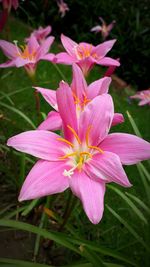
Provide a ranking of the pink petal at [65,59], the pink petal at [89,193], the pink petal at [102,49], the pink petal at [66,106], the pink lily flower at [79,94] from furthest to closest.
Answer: the pink petal at [102,49] < the pink petal at [65,59] < the pink lily flower at [79,94] < the pink petal at [66,106] < the pink petal at [89,193]

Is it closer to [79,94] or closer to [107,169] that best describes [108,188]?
[79,94]

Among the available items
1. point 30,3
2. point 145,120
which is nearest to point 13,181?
point 145,120

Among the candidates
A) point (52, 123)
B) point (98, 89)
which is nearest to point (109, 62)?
point (98, 89)

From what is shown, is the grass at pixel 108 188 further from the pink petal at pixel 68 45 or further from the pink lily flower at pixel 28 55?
the pink petal at pixel 68 45

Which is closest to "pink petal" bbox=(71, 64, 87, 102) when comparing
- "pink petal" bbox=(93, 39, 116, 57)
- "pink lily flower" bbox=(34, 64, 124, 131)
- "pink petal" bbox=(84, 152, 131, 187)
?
"pink lily flower" bbox=(34, 64, 124, 131)

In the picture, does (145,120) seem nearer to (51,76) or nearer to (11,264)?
(51,76)

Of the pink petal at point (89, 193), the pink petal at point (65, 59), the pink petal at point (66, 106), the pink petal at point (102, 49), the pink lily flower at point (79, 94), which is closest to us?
the pink petal at point (89, 193)

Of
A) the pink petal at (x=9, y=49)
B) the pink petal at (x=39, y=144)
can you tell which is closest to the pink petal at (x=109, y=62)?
the pink petal at (x=9, y=49)
